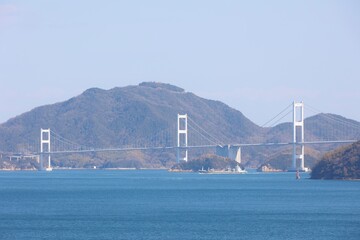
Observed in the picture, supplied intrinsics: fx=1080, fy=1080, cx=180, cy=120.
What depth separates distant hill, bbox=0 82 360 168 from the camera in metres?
154

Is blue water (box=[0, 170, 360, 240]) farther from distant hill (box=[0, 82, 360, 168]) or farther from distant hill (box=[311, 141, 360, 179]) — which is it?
distant hill (box=[0, 82, 360, 168])

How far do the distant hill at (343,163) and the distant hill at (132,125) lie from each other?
72.2m

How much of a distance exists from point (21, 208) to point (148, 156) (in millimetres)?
114152

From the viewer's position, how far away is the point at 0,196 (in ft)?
172

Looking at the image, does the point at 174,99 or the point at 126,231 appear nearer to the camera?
the point at 126,231

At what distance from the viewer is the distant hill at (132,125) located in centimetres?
15438

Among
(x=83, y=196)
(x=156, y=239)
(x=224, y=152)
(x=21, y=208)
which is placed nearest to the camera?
(x=156, y=239)

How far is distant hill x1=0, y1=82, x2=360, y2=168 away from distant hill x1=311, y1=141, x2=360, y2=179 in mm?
72152

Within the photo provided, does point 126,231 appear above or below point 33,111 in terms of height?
below

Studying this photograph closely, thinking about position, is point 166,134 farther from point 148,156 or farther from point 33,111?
point 33,111

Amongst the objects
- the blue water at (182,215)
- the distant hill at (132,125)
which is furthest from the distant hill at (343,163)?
the distant hill at (132,125)

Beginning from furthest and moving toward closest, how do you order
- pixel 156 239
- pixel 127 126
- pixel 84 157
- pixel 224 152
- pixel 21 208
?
pixel 127 126, pixel 84 157, pixel 224 152, pixel 21 208, pixel 156 239

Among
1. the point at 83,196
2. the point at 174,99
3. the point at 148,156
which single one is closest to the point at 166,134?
the point at 148,156

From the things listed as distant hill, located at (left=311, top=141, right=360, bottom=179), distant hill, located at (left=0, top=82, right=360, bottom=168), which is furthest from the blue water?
distant hill, located at (left=0, top=82, right=360, bottom=168)
